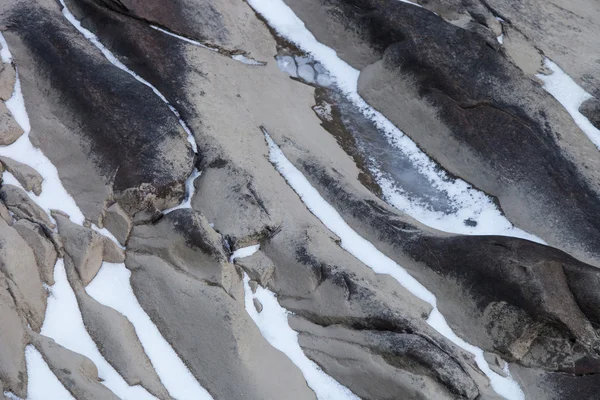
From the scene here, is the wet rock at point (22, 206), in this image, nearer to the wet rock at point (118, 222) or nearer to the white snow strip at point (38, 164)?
the white snow strip at point (38, 164)

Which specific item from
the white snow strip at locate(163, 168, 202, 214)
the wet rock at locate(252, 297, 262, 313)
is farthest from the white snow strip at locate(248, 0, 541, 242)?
the white snow strip at locate(163, 168, 202, 214)

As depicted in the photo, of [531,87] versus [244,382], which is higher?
[531,87]

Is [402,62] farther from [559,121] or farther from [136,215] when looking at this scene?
[136,215]

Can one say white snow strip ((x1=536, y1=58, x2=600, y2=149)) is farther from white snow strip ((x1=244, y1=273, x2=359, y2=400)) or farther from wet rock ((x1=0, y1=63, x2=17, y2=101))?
wet rock ((x1=0, y1=63, x2=17, y2=101))

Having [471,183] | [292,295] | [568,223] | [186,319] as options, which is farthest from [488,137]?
[186,319]

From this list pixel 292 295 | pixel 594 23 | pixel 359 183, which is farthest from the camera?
pixel 594 23

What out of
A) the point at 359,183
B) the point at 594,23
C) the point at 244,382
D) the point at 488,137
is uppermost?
the point at 594,23

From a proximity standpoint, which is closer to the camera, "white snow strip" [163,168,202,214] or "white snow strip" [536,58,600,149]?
"white snow strip" [163,168,202,214]

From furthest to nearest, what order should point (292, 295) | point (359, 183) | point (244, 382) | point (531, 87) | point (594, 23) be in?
1. point (594, 23)
2. point (531, 87)
3. point (359, 183)
4. point (292, 295)
5. point (244, 382)

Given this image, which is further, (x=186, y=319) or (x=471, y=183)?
(x=471, y=183)
